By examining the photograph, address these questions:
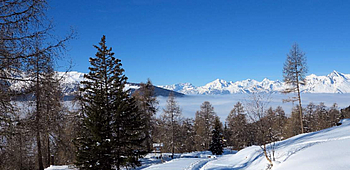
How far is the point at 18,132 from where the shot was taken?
4508 millimetres

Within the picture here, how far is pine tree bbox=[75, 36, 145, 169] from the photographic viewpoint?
49.4 feet

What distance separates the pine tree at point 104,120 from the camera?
1507cm

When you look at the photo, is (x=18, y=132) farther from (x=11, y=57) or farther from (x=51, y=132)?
(x=11, y=57)

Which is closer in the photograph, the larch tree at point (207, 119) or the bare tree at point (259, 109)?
the bare tree at point (259, 109)

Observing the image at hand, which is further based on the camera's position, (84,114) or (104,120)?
(84,114)

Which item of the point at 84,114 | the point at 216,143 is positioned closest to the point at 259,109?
the point at 84,114

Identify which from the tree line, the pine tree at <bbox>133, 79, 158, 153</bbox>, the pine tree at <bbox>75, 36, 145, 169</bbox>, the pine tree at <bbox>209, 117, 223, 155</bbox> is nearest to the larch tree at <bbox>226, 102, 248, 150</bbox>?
the tree line

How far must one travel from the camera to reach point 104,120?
51.9 feet

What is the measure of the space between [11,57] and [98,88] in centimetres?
1464

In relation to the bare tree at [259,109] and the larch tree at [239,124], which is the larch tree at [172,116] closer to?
the larch tree at [239,124]

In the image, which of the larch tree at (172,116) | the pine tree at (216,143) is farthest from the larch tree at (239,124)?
the larch tree at (172,116)

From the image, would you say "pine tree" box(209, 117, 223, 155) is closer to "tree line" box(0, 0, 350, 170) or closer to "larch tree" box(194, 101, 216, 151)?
"tree line" box(0, 0, 350, 170)

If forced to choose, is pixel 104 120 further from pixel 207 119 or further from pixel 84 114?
pixel 207 119

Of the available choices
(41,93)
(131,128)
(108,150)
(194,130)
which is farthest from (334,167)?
(194,130)
